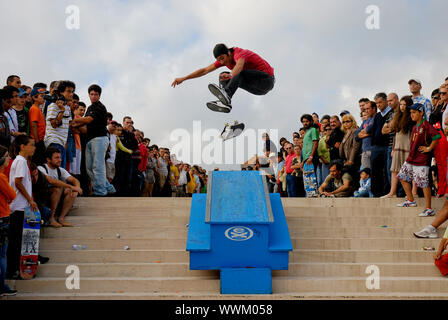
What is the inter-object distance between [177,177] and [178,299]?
9.05 meters

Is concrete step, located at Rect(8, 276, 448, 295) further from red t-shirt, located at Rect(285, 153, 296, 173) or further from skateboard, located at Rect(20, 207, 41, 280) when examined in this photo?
red t-shirt, located at Rect(285, 153, 296, 173)

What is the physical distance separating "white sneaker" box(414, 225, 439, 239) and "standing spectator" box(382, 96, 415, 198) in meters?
1.44

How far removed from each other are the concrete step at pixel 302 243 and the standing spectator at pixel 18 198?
2.61ft

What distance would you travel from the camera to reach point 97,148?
9094 mm

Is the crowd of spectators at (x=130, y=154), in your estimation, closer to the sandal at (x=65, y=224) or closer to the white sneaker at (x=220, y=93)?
the sandal at (x=65, y=224)

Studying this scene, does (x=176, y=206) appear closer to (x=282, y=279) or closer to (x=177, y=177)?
(x=282, y=279)

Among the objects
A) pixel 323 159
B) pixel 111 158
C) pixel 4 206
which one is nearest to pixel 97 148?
pixel 111 158

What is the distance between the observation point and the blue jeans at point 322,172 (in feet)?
32.9

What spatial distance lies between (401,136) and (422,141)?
714 millimetres

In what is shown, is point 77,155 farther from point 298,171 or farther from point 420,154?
point 420,154

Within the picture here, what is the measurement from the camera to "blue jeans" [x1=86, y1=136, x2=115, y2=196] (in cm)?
908

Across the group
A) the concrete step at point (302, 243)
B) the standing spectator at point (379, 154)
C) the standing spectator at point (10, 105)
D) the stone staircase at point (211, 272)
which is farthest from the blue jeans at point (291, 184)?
the standing spectator at point (10, 105)

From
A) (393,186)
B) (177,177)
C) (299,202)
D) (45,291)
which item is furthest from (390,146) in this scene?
(177,177)

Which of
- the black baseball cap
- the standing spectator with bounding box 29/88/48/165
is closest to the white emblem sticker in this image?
the standing spectator with bounding box 29/88/48/165
